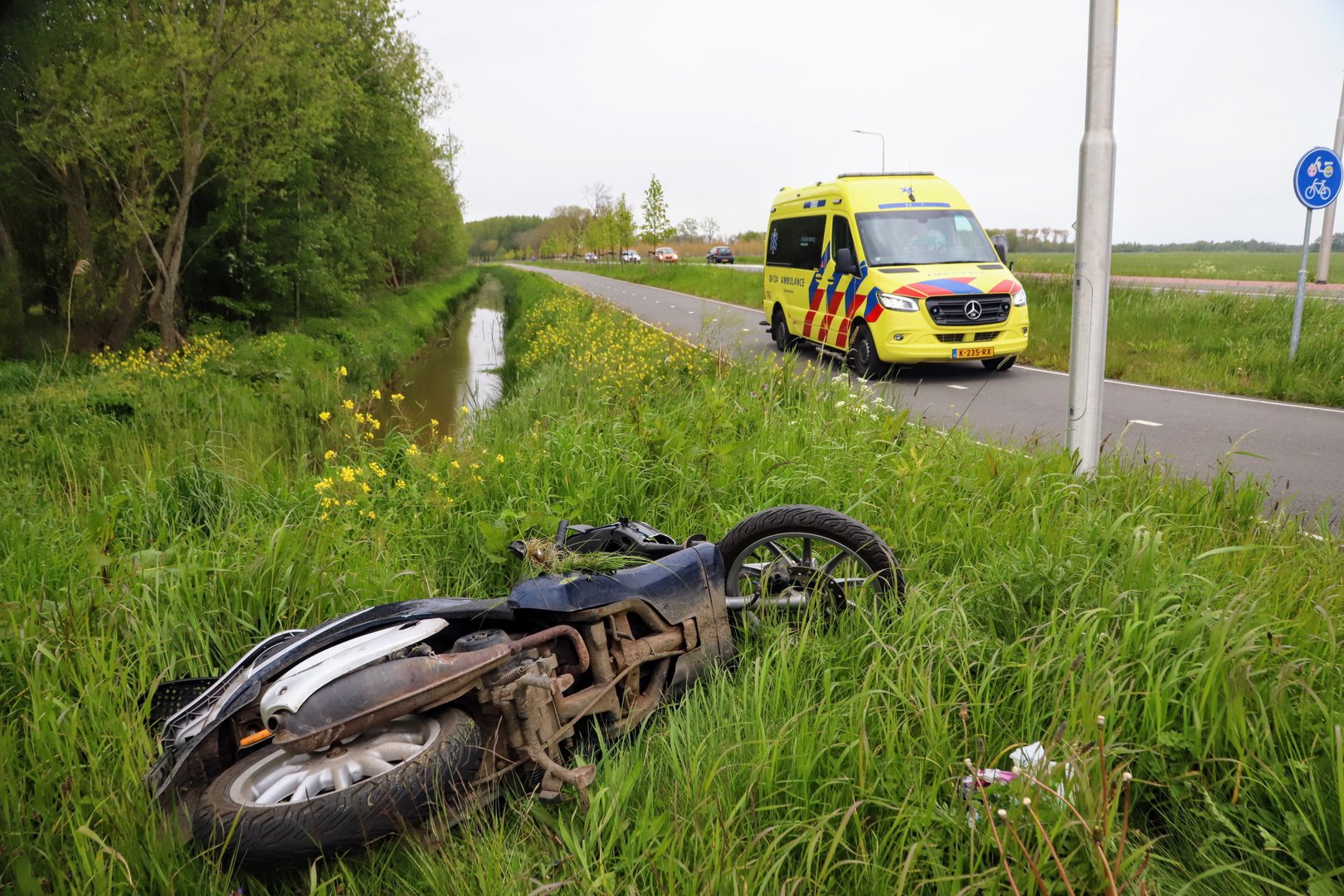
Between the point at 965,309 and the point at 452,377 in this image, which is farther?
the point at 452,377

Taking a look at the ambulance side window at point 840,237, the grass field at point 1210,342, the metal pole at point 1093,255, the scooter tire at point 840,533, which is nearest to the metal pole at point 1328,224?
the grass field at point 1210,342

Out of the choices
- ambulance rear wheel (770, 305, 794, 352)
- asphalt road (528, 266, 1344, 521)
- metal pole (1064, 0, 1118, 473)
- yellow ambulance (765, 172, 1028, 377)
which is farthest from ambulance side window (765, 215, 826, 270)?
metal pole (1064, 0, 1118, 473)

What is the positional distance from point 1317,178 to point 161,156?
53.6 ft

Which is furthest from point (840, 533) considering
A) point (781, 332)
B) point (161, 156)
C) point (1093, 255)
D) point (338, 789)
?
point (161, 156)

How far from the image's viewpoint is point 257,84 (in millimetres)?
14828

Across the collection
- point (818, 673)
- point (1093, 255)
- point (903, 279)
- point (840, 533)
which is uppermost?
point (1093, 255)

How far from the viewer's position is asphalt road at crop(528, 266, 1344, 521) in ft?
20.2

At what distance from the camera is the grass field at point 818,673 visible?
2.04m

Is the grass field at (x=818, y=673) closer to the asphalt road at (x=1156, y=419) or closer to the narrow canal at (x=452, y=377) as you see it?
the asphalt road at (x=1156, y=419)

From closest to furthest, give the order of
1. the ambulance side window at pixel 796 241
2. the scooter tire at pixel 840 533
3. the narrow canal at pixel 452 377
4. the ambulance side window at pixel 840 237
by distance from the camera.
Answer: the scooter tire at pixel 840 533
the ambulance side window at pixel 840 237
the ambulance side window at pixel 796 241
the narrow canal at pixel 452 377

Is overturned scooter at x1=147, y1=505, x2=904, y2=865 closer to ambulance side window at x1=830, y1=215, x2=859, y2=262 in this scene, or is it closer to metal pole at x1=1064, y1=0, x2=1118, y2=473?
metal pole at x1=1064, y1=0, x2=1118, y2=473

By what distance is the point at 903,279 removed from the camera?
35.0ft

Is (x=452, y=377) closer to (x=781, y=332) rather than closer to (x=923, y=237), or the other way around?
(x=781, y=332)

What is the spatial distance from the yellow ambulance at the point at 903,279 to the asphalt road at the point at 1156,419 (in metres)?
0.51
